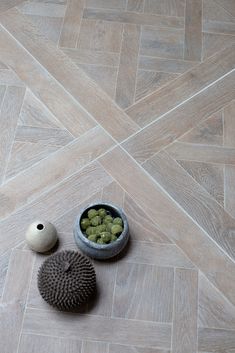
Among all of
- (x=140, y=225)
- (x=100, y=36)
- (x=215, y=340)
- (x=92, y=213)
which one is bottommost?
(x=215, y=340)

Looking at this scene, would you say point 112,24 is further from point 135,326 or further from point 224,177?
point 135,326

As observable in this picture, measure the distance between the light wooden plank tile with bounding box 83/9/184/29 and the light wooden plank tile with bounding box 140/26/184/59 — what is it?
0.03 meters

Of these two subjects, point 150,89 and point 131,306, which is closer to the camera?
point 131,306

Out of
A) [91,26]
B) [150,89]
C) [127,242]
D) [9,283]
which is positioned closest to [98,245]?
[127,242]

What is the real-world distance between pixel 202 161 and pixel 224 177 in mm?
86

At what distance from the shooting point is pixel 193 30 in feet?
5.62

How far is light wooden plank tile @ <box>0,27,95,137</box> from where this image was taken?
1448 mm

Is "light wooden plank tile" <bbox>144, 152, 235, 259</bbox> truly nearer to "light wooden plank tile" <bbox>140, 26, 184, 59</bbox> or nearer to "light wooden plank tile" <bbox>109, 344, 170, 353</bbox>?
"light wooden plank tile" <bbox>109, 344, 170, 353</bbox>

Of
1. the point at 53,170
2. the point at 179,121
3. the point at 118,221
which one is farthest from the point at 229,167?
the point at 53,170

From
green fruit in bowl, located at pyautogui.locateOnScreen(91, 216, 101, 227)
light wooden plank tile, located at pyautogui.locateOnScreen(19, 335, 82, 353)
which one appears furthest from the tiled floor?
green fruit in bowl, located at pyautogui.locateOnScreen(91, 216, 101, 227)

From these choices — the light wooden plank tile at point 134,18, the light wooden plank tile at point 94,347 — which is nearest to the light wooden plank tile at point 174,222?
the light wooden plank tile at point 94,347

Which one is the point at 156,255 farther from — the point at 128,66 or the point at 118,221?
the point at 128,66

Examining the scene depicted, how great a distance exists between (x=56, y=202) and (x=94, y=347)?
1.39ft

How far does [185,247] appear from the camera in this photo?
1.24 metres
